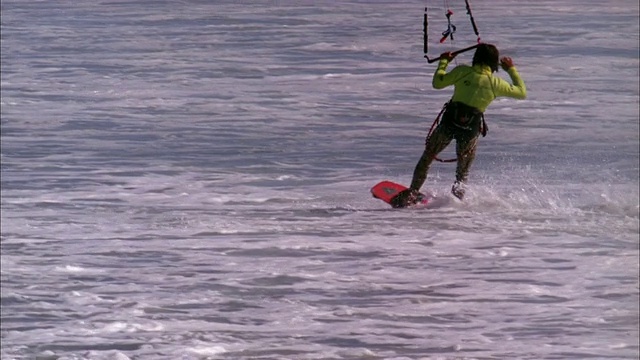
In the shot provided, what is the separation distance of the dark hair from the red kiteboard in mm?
1448

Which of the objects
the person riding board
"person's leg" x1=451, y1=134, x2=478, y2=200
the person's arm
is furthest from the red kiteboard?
the person's arm

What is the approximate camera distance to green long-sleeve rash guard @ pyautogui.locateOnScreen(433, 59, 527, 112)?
890 cm

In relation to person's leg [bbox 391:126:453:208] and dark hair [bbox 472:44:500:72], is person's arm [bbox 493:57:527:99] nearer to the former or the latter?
dark hair [bbox 472:44:500:72]

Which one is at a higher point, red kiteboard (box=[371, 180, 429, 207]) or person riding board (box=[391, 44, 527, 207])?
person riding board (box=[391, 44, 527, 207])

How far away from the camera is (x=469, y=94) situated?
29.6 ft

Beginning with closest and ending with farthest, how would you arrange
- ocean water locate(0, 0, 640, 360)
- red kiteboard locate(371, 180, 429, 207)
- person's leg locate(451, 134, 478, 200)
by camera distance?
ocean water locate(0, 0, 640, 360) < person's leg locate(451, 134, 478, 200) < red kiteboard locate(371, 180, 429, 207)

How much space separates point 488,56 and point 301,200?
2.24 meters

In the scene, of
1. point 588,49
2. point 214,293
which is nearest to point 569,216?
point 214,293

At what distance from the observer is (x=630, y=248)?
352 inches

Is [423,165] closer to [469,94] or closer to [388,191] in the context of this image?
[388,191]

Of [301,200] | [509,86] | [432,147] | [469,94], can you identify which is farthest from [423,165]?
[301,200]

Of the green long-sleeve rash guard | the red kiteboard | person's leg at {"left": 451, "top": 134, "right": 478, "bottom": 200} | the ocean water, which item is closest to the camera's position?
the ocean water

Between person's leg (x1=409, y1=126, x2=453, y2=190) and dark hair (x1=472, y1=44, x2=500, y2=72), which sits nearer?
dark hair (x1=472, y1=44, x2=500, y2=72)

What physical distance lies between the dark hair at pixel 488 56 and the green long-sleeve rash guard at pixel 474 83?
3 centimetres
